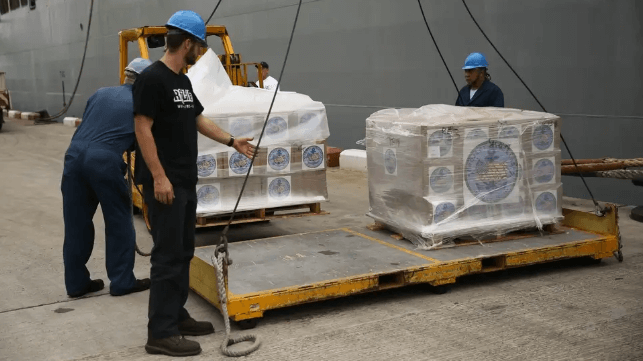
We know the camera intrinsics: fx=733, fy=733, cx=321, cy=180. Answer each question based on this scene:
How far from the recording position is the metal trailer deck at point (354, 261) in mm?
5020

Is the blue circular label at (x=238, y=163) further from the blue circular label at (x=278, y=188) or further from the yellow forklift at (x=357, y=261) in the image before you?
the yellow forklift at (x=357, y=261)

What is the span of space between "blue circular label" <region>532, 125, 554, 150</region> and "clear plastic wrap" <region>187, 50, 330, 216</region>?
2053 millimetres

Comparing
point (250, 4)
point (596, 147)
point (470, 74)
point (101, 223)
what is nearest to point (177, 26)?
point (470, 74)

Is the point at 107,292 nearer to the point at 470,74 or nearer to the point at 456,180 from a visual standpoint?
the point at 456,180

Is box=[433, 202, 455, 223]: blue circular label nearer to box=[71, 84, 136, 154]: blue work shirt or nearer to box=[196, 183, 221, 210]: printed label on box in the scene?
box=[196, 183, 221, 210]: printed label on box

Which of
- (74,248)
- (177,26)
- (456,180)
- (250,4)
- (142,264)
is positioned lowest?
(142,264)

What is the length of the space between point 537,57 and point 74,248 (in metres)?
6.45

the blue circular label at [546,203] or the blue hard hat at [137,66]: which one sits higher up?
the blue hard hat at [137,66]

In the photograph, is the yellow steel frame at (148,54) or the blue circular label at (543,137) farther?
the yellow steel frame at (148,54)

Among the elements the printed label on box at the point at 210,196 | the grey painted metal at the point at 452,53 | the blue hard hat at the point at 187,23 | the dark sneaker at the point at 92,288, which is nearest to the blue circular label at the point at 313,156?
the printed label on box at the point at 210,196

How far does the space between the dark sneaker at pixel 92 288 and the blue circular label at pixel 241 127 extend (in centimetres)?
183

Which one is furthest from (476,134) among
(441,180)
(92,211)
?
(92,211)

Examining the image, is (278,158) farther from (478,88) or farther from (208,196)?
(478,88)

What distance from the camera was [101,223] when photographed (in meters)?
8.72
